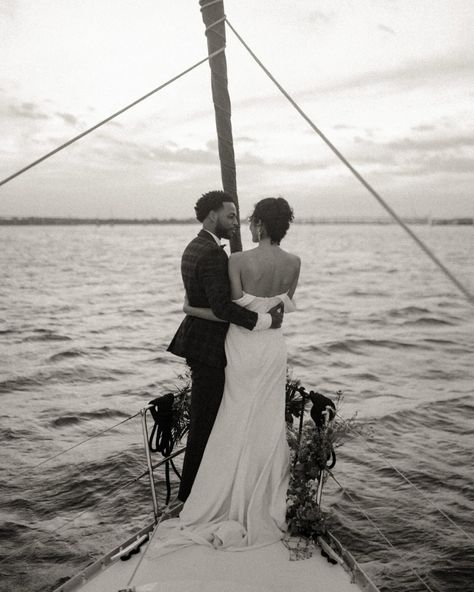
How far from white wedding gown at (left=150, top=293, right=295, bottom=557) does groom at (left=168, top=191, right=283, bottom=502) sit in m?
0.09

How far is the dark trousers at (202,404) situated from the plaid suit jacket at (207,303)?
9cm

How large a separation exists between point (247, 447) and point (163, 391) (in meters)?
10.5

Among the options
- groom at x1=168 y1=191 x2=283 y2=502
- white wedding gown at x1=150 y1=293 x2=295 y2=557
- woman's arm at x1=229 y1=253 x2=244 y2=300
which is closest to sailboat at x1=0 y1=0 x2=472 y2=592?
white wedding gown at x1=150 y1=293 x2=295 y2=557

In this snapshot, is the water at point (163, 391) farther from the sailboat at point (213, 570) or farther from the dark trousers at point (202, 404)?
the dark trousers at point (202, 404)

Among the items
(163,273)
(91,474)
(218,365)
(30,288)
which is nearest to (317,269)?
(163,273)

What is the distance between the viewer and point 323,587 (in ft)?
12.0

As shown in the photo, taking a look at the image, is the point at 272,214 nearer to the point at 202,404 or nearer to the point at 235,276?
the point at 235,276

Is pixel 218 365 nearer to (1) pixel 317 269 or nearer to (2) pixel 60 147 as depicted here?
(2) pixel 60 147

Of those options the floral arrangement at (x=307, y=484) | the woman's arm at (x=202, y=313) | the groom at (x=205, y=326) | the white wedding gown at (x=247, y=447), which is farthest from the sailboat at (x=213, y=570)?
the woman's arm at (x=202, y=313)

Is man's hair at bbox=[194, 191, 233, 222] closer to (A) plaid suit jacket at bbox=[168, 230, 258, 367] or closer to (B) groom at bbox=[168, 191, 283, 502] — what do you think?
(B) groom at bbox=[168, 191, 283, 502]

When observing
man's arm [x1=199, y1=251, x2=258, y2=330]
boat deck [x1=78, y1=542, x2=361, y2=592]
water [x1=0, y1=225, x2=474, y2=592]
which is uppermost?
man's arm [x1=199, y1=251, x2=258, y2=330]

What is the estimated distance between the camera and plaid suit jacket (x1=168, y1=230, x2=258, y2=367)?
417cm

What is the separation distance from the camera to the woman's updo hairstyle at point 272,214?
4.25 meters

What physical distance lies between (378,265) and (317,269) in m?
11.9
